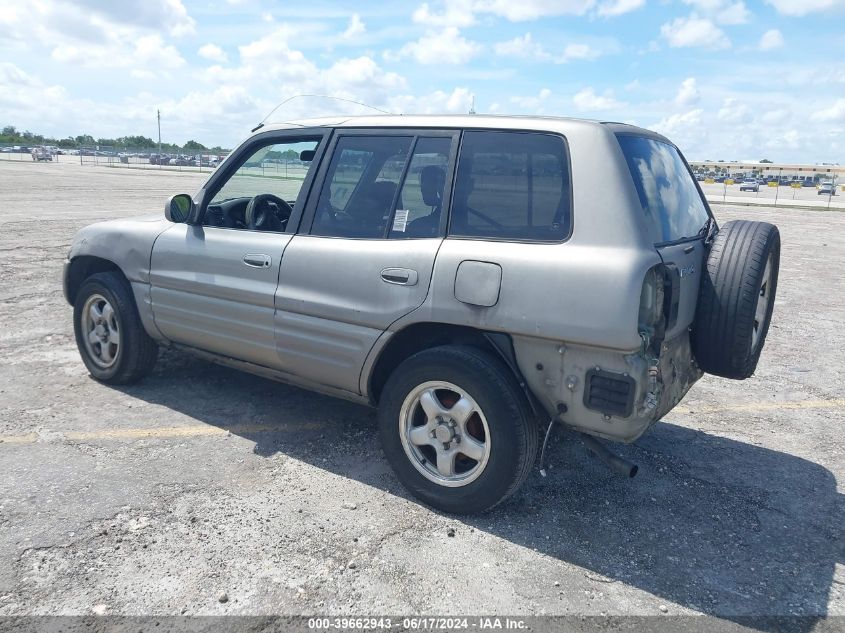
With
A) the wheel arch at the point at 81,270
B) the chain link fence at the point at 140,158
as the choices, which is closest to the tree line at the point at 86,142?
the chain link fence at the point at 140,158

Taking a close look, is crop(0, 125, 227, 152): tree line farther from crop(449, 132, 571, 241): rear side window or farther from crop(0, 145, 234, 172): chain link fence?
crop(449, 132, 571, 241): rear side window

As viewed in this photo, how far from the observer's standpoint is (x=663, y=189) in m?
3.41

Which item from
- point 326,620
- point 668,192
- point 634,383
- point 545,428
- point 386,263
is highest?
point 668,192

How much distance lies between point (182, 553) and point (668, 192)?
285 centimetres

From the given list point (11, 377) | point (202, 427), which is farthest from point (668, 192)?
point (11, 377)

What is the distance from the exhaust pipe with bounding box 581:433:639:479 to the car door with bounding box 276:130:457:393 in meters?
1.07

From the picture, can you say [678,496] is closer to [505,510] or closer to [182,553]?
[505,510]

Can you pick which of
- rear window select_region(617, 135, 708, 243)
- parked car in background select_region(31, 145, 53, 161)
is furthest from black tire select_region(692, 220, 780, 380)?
parked car in background select_region(31, 145, 53, 161)

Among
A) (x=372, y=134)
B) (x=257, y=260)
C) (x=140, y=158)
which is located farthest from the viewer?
(x=140, y=158)

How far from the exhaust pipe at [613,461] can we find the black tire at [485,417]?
29cm

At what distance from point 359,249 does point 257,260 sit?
28.0 inches

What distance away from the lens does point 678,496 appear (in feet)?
12.2

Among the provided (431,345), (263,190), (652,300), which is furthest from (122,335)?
(652,300)

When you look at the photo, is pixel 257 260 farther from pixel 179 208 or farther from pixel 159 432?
pixel 159 432
